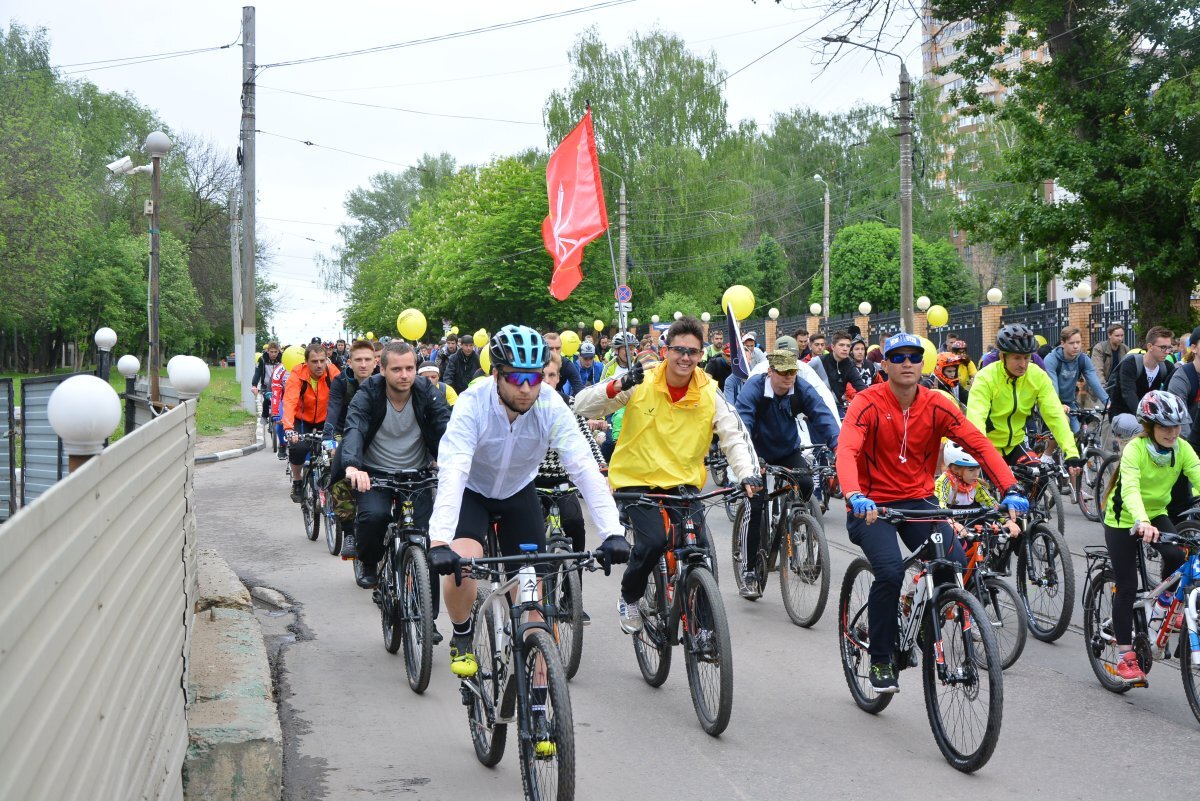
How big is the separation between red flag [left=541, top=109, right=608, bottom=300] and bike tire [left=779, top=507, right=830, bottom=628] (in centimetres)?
846

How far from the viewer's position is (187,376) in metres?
7.34

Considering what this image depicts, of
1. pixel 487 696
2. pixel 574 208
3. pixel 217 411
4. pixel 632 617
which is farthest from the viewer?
pixel 217 411

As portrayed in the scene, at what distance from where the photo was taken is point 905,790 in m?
5.10

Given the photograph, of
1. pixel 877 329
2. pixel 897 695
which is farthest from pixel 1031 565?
pixel 877 329

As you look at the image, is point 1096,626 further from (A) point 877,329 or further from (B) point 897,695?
(A) point 877,329

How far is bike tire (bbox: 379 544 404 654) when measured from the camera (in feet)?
23.1

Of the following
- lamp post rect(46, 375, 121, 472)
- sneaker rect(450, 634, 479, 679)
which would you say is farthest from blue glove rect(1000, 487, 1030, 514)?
lamp post rect(46, 375, 121, 472)

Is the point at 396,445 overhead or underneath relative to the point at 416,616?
overhead

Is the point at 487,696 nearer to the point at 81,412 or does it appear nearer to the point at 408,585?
the point at 408,585

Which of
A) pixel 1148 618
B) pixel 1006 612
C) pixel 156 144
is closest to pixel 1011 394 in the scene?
pixel 1006 612

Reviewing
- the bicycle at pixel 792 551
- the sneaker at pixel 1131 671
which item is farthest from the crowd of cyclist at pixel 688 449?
the bicycle at pixel 792 551

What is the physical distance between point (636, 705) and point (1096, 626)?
7.97 feet

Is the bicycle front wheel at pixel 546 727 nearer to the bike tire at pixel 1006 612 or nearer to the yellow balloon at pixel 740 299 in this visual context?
the bike tire at pixel 1006 612

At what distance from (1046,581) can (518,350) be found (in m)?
4.10
